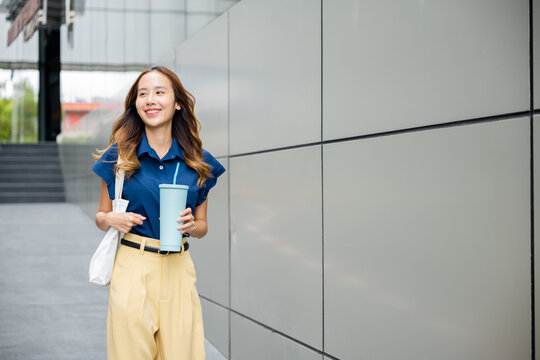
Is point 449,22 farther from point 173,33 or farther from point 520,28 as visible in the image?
point 173,33

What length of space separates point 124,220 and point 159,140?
0.41 meters

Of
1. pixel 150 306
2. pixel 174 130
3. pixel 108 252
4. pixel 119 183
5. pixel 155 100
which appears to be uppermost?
pixel 155 100

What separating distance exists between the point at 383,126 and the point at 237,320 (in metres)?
2.32

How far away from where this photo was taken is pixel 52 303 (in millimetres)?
6629

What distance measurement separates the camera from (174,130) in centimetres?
283

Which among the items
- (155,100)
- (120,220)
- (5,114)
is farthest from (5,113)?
(120,220)

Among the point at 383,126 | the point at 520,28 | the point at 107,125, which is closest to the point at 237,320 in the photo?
the point at 383,126

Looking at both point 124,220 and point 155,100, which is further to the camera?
point 155,100

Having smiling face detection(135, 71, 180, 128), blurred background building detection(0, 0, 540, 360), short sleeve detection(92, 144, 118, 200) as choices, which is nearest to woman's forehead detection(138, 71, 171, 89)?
smiling face detection(135, 71, 180, 128)

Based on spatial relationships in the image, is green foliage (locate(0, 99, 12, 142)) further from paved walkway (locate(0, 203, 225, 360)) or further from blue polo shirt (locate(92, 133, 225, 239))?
blue polo shirt (locate(92, 133, 225, 239))

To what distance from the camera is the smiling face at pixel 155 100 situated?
2.67 meters

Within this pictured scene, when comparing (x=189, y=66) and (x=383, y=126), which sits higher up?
(x=189, y=66)

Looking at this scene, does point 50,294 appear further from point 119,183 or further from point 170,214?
point 170,214

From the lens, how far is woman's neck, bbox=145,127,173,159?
2706 millimetres
